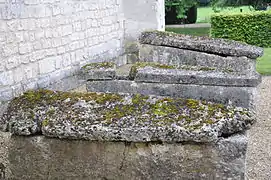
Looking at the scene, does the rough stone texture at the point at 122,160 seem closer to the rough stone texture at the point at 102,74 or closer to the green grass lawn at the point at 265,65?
the rough stone texture at the point at 102,74

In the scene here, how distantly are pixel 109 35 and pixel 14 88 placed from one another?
3.80m

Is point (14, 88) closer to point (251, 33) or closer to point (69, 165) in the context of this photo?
point (69, 165)

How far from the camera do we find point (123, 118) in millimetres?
2324

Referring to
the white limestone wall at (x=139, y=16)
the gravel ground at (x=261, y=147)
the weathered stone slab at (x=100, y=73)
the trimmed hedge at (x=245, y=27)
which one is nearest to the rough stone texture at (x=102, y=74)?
the weathered stone slab at (x=100, y=73)

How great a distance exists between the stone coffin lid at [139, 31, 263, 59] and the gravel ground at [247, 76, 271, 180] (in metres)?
1.04

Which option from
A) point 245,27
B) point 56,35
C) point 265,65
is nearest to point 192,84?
point 56,35

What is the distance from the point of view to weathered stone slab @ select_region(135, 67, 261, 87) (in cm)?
336

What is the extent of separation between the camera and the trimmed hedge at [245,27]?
13.9 metres

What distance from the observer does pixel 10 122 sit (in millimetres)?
2488

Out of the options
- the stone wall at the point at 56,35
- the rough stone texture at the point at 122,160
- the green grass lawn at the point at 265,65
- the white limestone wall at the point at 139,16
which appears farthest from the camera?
the green grass lawn at the point at 265,65

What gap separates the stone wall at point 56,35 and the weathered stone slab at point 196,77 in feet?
6.34

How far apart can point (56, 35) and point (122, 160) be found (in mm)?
4107

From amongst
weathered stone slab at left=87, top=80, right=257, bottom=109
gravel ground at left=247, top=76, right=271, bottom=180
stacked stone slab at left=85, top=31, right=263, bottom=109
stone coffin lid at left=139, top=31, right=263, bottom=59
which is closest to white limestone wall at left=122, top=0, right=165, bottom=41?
stone coffin lid at left=139, top=31, right=263, bottom=59

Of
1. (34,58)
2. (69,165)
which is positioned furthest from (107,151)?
(34,58)
